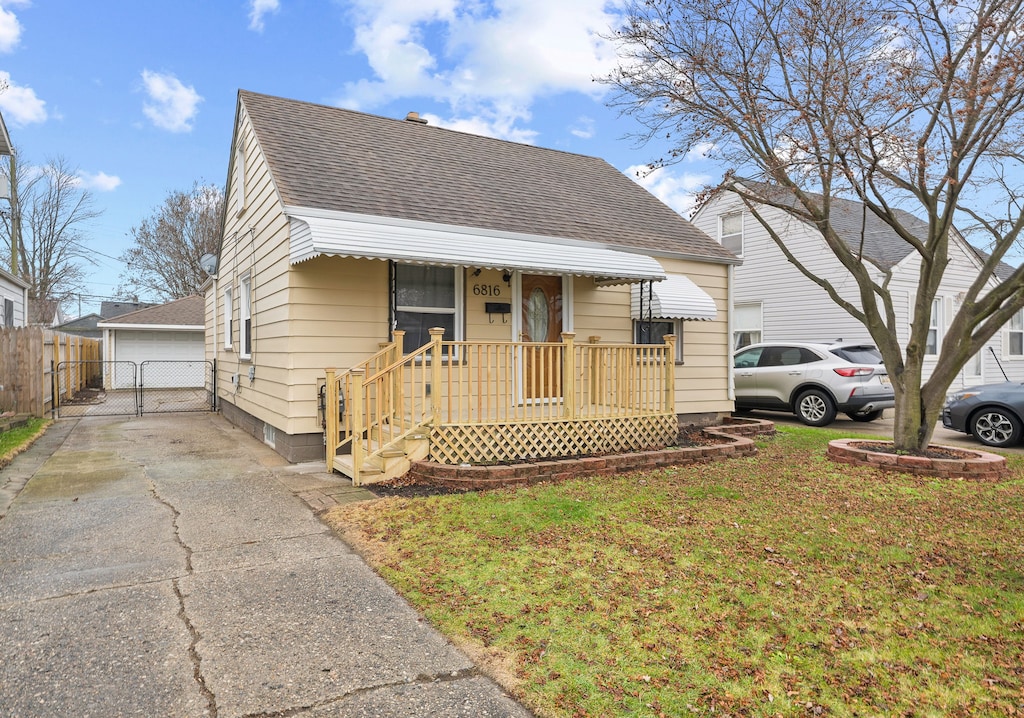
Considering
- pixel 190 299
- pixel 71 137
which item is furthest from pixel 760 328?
pixel 71 137

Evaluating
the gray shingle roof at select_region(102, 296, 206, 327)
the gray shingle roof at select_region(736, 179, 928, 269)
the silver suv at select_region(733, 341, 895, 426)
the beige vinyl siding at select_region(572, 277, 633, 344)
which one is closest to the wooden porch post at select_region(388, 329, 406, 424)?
the beige vinyl siding at select_region(572, 277, 633, 344)

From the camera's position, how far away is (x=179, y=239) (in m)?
32.0

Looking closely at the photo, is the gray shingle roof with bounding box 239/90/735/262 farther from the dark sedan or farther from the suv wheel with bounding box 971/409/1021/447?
the suv wheel with bounding box 971/409/1021/447

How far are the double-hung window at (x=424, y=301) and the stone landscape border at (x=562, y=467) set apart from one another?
7.49 ft

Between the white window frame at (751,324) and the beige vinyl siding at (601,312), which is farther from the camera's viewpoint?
the white window frame at (751,324)

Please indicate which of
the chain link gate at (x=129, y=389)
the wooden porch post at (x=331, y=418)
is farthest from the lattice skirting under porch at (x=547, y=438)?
the chain link gate at (x=129, y=389)

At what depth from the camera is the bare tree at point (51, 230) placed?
29.5 m

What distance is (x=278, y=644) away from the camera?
9.80 feet

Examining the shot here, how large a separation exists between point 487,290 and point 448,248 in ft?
4.52

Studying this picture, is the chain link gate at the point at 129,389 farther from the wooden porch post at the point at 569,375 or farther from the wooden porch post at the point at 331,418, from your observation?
the wooden porch post at the point at 569,375

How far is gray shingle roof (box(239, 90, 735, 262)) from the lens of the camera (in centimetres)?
827

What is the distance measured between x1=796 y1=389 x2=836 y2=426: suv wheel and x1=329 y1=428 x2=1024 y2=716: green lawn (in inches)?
203

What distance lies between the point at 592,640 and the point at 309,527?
2.82 m

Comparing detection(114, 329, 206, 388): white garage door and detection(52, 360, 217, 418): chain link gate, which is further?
detection(114, 329, 206, 388): white garage door
